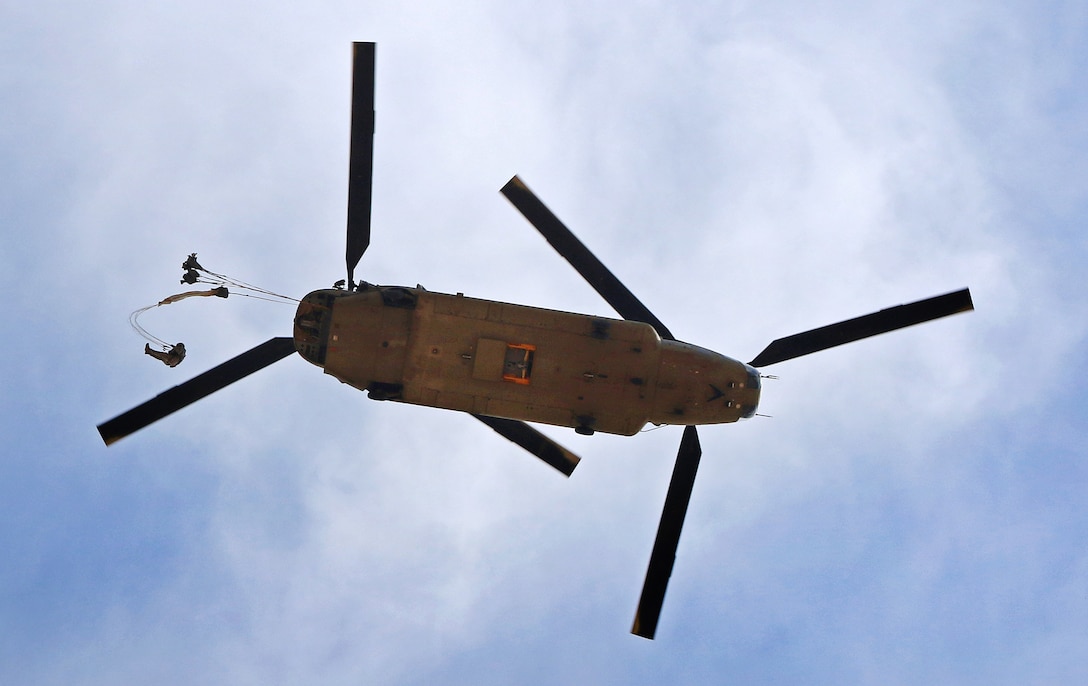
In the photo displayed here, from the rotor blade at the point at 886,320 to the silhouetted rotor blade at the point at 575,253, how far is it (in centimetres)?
373

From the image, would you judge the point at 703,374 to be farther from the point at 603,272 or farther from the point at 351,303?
the point at 351,303

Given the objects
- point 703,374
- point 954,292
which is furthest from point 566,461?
point 954,292

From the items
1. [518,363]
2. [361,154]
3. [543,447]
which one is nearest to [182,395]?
[361,154]

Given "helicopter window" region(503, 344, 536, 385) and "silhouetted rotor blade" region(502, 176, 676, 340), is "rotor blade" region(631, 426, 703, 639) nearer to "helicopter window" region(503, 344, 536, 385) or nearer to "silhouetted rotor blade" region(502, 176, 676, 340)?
"silhouetted rotor blade" region(502, 176, 676, 340)

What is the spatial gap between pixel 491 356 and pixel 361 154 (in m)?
5.01

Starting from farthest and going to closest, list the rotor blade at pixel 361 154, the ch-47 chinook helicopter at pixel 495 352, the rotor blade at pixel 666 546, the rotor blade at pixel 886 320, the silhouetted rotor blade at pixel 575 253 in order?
the rotor blade at pixel 666 546, the silhouetted rotor blade at pixel 575 253, the rotor blade at pixel 886 320, the ch-47 chinook helicopter at pixel 495 352, the rotor blade at pixel 361 154

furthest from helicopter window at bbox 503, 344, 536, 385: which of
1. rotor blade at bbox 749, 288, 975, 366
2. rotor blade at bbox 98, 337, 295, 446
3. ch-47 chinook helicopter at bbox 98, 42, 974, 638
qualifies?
rotor blade at bbox 749, 288, 975, 366

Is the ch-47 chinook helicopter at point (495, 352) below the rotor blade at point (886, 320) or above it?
below

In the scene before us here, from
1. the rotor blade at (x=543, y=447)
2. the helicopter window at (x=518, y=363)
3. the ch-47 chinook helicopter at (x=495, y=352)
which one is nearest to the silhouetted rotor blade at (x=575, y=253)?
the ch-47 chinook helicopter at (x=495, y=352)

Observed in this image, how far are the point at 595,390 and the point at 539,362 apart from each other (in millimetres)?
1349

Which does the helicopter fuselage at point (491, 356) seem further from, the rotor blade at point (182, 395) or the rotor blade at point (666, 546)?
the rotor blade at point (666, 546)

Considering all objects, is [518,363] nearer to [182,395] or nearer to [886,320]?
[182,395]

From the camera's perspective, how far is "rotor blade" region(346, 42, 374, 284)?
56.1 ft

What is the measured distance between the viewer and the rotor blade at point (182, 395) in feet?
58.3
